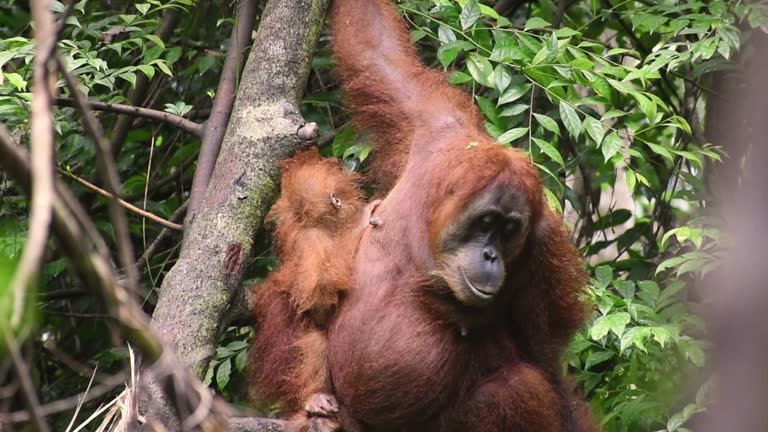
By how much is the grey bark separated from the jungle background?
0.05 ft

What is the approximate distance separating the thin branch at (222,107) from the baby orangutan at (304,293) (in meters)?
0.29

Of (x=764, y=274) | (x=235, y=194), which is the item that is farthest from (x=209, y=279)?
(x=764, y=274)

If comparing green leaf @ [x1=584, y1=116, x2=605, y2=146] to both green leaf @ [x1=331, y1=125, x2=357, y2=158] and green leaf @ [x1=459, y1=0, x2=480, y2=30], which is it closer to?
green leaf @ [x1=459, y1=0, x2=480, y2=30]

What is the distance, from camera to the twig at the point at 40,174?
115cm

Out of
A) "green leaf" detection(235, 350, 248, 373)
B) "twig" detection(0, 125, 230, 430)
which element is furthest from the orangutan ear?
"twig" detection(0, 125, 230, 430)

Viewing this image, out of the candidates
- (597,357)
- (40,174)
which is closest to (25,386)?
(40,174)

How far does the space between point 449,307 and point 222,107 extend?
1.19 meters

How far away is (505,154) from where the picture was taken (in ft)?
11.9

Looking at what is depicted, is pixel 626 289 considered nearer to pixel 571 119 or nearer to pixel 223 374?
pixel 571 119

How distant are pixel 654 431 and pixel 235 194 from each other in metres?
1.84

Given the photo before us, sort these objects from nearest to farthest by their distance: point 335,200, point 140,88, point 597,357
A: point 335,200
point 597,357
point 140,88

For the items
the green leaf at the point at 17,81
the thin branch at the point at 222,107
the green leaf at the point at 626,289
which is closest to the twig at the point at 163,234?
the thin branch at the point at 222,107

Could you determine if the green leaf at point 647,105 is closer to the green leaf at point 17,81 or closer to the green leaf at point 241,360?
the green leaf at point 241,360

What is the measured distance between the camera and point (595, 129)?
4.02m
